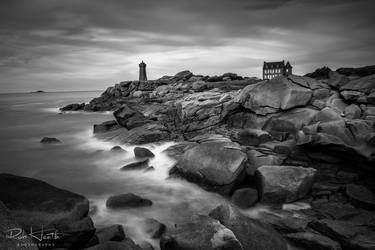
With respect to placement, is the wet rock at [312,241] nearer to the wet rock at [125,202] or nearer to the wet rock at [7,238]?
the wet rock at [125,202]

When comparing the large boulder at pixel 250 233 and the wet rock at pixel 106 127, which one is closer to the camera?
the large boulder at pixel 250 233

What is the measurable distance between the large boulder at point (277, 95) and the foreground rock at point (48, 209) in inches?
446

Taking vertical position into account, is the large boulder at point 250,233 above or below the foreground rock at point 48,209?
below

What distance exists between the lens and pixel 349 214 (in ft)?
23.9

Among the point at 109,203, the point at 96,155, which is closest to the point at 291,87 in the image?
the point at 109,203

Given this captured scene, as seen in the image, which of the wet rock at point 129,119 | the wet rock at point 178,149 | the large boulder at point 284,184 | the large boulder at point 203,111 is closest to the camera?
the large boulder at point 284,184

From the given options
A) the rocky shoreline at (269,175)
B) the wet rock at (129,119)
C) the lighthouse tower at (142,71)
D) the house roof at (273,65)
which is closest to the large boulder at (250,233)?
the rocky shoreline at (269,175)

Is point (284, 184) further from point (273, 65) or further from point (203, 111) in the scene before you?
point (273, 65)

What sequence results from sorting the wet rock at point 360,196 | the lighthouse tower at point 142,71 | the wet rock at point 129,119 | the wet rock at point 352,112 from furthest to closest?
the lighthouse tower at point 142,71, the wet rock at point 129,119, the wet rock at point 352,112, the wet rock at point 360,196

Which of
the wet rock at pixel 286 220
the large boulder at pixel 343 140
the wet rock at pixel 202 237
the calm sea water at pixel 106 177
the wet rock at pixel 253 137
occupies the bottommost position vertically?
the calm sea water at pixel 106 177

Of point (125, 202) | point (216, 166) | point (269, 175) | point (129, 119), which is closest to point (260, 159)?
point (269, 175)

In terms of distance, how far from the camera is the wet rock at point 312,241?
5.75 m

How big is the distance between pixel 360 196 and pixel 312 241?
3310 mm

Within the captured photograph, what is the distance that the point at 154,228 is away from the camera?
729 centimetres
